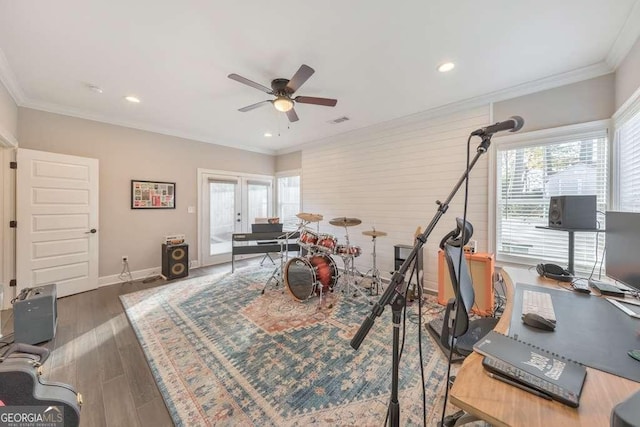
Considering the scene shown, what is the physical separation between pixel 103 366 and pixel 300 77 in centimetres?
299

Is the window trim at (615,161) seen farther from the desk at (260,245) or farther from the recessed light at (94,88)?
the recessed light at (94,88)

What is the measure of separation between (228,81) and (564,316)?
11.2ft

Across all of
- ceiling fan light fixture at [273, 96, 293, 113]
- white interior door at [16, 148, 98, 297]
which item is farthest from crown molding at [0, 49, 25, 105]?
ceiling fan light fixture at [273, 96, 293, 113]

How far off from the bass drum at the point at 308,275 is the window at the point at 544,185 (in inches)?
85.8

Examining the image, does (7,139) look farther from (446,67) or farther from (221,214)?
(446,67)

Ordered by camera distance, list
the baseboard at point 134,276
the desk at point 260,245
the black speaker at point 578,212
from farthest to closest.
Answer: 1. the desk at point 260,245
2. the baseboard at point 134,276
3. the black speaker at point 578,212

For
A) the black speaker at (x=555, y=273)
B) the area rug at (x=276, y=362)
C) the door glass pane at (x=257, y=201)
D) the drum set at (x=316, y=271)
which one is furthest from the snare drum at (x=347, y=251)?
the door glass pane at (x=257, y=201)

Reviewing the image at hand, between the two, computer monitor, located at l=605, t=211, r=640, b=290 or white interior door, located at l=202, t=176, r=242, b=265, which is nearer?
computer monitor, located at l=605, t=211, r=640, b=290

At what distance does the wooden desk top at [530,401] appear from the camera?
0.66 meters

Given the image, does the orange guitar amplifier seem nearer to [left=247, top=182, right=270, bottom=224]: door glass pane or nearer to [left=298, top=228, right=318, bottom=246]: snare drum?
[left=298, top=228, right=318, bottom=246]: snare drum

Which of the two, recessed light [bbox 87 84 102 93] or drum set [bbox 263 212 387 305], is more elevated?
recessed light [bbox 87 84 102 93]

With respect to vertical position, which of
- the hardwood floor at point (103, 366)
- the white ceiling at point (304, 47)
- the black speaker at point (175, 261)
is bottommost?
the hardwood floor at point (103, 366)

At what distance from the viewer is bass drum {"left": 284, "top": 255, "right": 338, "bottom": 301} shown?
123 inches

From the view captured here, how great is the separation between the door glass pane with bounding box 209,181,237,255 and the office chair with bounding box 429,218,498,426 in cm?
468
